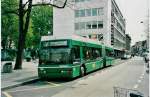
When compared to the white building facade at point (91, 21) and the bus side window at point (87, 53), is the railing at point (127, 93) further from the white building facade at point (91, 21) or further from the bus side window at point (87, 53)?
the white building facade at point (91, 21)

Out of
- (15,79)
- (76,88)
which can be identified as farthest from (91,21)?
(76,88)

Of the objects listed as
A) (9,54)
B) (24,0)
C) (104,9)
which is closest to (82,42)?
(24,0)

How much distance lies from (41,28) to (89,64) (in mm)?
68250

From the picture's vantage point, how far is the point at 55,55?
21.2 metres

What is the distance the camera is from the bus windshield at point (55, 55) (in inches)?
833

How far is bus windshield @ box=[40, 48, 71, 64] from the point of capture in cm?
2115

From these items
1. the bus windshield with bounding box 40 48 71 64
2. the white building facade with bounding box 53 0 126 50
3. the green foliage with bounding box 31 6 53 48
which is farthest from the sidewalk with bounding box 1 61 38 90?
the green foliage with bounding box 31 6 53 48

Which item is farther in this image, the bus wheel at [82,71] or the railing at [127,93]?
the bus wheel at [82,71]

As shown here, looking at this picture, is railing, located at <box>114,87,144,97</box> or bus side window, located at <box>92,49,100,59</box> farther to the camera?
bus side window, located at <box>92,49,100,59</box>

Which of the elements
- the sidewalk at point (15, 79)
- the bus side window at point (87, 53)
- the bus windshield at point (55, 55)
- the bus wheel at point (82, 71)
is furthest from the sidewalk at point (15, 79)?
the bus side window at point (87, 53)

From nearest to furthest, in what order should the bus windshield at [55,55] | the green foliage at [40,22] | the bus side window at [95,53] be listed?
the bus windshield at [55,55], the bus side window at [95,53], the green foliage at [40,22]

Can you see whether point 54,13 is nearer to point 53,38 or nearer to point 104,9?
point 104,9

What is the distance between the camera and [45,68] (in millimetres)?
21469

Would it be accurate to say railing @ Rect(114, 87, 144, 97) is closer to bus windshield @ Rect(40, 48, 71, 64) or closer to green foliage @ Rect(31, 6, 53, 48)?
bus windshield @ Rect(40, 48, 71, 64)
